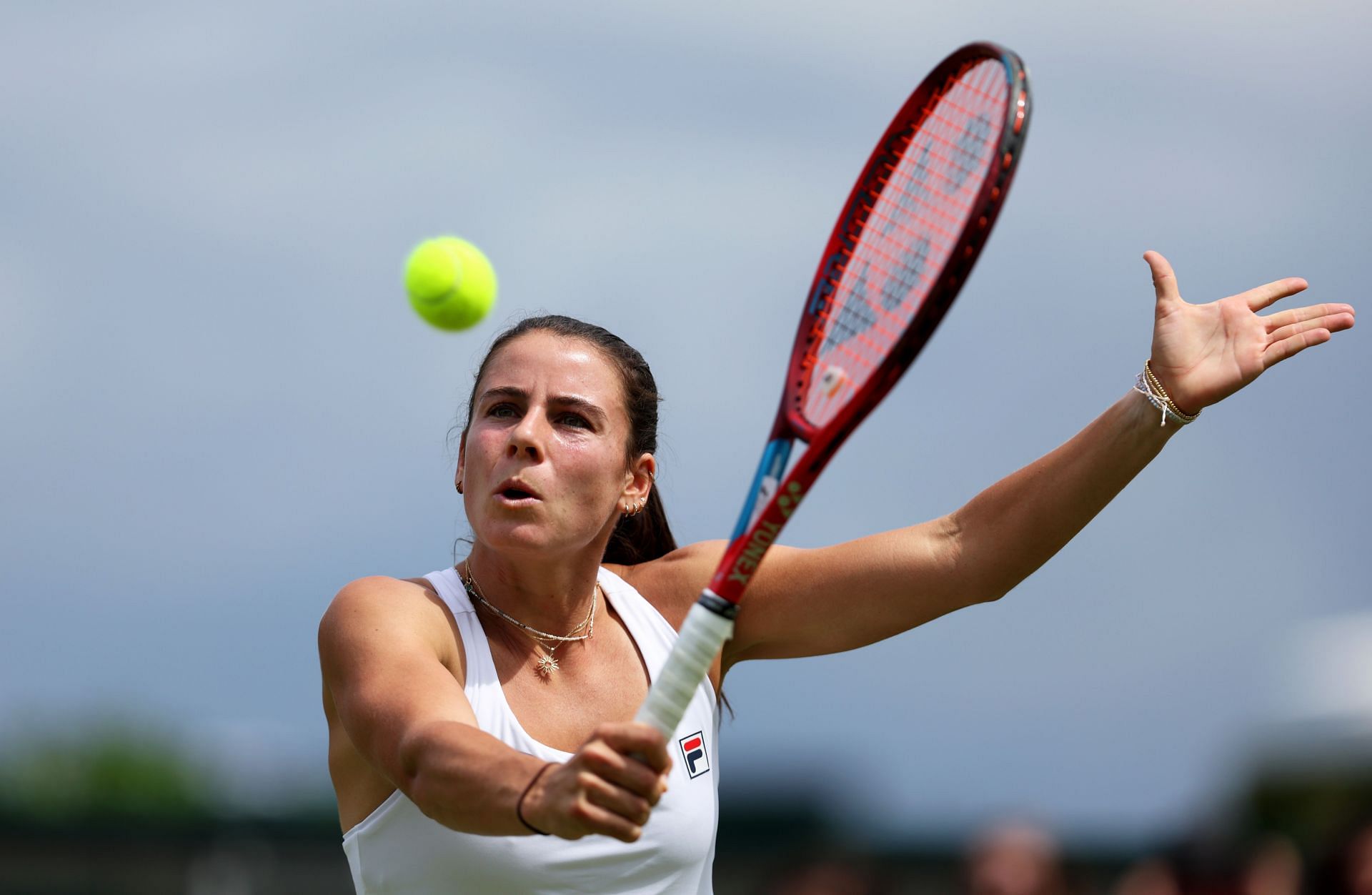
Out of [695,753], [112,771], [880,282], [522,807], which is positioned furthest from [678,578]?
[112,771]

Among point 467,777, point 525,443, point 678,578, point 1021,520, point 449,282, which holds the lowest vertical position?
point 467,777

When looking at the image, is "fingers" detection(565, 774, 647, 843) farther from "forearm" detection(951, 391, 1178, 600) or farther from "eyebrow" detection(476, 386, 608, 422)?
"forearm" detection(951, 391, 1178, 600)

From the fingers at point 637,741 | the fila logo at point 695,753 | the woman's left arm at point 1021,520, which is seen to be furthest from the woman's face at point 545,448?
the fingers at point 637,741

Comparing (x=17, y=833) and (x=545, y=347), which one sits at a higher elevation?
(x=17, y=833)

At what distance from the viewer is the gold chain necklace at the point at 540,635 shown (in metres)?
4.62

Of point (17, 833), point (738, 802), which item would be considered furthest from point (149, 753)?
point (738, 802)

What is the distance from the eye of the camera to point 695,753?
177 inches

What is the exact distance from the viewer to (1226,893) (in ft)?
9.77

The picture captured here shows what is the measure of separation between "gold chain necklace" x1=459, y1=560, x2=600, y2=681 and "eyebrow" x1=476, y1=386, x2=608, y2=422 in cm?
50

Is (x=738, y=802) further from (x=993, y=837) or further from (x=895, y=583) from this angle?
(x=993, y=837)

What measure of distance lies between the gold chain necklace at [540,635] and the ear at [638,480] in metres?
0.42

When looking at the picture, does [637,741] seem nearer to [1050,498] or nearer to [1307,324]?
[1050,498]

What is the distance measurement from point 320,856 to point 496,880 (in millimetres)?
12054

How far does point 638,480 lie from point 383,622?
1.18 metres
